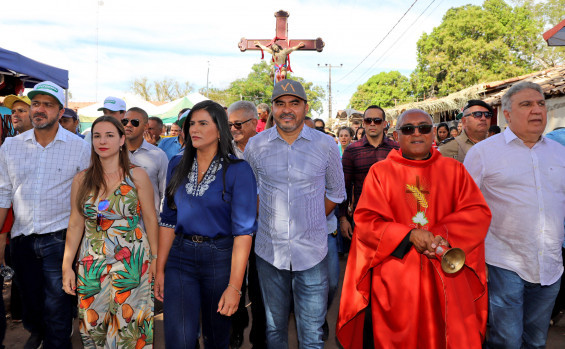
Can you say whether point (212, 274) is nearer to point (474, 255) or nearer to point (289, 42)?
point (474, 255)

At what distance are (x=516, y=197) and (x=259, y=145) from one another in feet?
6.59

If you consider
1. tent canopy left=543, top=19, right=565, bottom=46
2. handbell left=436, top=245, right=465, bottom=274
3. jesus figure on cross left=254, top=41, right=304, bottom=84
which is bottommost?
handbell left=436, top=245, right=465, bottom=274

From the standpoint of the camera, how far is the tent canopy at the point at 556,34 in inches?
231

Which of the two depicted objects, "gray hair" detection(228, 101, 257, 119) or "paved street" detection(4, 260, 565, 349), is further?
"gray hair" detection(228, 101, 257, 119)

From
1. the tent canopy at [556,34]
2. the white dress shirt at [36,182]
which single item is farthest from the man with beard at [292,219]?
the tent canopy at [556,34]

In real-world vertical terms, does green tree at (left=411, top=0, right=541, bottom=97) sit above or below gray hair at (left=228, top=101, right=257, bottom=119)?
above

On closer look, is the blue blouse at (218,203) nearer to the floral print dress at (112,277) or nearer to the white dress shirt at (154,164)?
the floral print dress at (112,277)

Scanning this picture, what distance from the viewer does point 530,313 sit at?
10.1 ft

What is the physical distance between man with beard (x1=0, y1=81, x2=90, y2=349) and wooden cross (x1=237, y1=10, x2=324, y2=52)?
33.4 feet

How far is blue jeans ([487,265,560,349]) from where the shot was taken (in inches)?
118

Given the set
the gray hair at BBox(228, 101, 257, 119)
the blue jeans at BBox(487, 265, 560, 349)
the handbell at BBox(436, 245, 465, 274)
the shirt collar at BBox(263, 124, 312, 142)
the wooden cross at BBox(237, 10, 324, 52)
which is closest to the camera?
the handbell at BBox(436, 245, 465, 274)

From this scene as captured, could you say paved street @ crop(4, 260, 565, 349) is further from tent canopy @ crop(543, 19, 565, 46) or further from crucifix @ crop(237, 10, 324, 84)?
crucifix @ crop(237, 10, 324, 84)

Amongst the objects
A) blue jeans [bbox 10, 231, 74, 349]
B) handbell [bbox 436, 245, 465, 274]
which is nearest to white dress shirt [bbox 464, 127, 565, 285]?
handbell [bbox 436, 245, 465, 274]

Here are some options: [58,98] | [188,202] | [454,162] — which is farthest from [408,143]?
[58,98]
